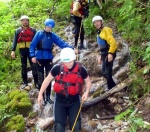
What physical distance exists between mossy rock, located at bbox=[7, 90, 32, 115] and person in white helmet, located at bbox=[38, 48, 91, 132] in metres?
2.73

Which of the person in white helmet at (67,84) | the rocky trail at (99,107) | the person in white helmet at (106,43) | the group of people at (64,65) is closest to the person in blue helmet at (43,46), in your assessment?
the group of people at (64,65)

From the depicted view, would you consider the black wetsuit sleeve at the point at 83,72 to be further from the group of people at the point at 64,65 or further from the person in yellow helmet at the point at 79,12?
the person in yellow helmet at the point at 79,12

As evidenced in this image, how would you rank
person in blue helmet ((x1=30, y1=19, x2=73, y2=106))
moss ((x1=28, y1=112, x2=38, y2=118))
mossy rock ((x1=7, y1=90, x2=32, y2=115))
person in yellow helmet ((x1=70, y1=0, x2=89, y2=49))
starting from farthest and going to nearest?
1. person in yellow helmet ((x1=70, y1=0, x2=89, y2=49))
2. mossy rock ((x1=7, y1=90, x2=32, y2=115))
3. moss ((x1=28, y1=112, x2=38, y2=118))
4. person in blue helmet ((x1=30, y1=19, x2=73, y2=106))

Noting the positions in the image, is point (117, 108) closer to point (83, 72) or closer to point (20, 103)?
point (83, 72)

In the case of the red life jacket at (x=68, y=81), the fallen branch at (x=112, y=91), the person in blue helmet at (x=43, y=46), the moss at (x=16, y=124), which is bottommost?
the moss at (x=16, y=124)

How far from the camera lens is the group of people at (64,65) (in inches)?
218

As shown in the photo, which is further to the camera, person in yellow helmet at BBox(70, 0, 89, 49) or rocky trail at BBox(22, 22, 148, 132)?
person in yellow helmet at BBox(70, 0, 89, 49)

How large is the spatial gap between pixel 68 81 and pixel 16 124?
108 inches

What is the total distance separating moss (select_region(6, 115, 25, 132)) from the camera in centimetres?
731

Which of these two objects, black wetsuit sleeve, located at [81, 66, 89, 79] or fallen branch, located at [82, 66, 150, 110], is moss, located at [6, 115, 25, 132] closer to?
fallen branch, located at [82, 66, 150, 110]

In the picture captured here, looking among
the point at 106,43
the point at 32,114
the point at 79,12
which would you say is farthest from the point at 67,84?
the point at 79,12

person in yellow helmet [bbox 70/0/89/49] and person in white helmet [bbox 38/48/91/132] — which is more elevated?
person in yellow helmet [bbox 70/0/89/49]

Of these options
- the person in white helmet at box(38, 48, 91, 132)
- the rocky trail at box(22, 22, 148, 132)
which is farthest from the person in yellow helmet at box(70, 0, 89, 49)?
the person in white helmet at box(38, 48, 91, 132)

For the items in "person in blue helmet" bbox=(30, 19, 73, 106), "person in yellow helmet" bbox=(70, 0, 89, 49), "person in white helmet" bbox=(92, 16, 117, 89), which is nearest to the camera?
"person in white helmet" bbox=(92, 16, 117, 89)
